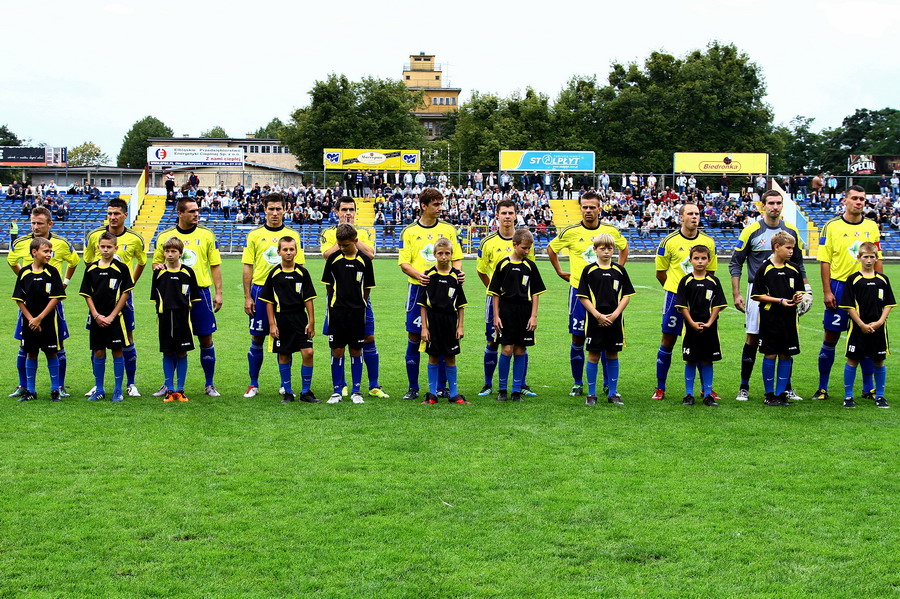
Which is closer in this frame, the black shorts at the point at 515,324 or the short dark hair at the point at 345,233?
the short dark hair at the point at 345,233

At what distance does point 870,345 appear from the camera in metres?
8.60

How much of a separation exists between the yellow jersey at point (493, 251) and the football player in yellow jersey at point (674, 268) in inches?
56.9

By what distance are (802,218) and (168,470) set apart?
3922cm

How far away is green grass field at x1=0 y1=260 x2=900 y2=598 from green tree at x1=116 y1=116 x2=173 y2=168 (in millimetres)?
106573

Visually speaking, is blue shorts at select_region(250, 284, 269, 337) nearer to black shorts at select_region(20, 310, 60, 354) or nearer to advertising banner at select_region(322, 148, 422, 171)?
black shorts at select_region(20, 310, 60, 354)

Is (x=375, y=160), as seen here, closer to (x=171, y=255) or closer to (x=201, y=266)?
(x=201, y=266)

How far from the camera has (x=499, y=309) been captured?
8.88 m

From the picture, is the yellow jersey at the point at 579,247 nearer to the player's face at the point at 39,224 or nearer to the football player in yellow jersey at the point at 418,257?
the football player in yellow jersey at the point at 418,257

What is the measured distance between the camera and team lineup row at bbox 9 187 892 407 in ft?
28.5

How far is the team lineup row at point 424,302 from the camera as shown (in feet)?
28.5

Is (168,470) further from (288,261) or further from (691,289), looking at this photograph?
(691,289)

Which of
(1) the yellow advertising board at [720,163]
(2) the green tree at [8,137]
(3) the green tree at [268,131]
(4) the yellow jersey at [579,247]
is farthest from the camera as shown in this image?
(3) the green tree at [268,131]

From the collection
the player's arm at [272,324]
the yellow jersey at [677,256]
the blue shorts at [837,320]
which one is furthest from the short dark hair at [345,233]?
the blue shorts at [837,320]

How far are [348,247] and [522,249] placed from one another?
1.73 metres
